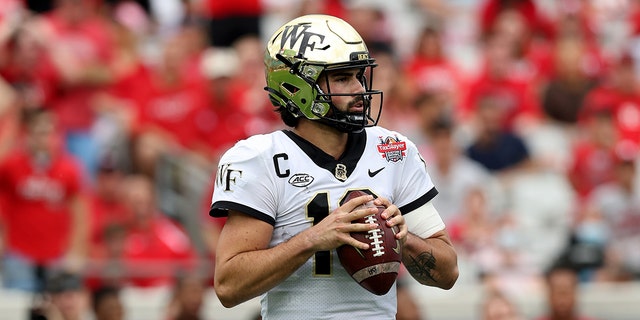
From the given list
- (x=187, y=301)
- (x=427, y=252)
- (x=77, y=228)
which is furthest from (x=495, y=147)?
(x=427, y=252)

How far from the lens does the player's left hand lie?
4160 millimetres

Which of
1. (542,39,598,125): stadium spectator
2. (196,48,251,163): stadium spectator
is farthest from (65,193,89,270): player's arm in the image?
(542,39,598,125): stadium spectator

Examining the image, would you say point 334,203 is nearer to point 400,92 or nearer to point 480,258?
point 480,258

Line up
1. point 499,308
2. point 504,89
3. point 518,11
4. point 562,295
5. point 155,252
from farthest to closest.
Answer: point 518,11
point 504,89
point 155,252
point 562,295
point 499,308

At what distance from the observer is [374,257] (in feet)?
13.5

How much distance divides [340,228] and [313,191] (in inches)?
10.7

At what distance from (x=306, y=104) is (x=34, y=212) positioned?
5.13 meters

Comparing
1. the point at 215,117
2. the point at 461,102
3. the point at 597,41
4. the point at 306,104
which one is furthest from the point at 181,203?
the point at 306,104

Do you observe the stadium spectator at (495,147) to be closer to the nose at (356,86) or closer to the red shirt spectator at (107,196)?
the red shirt spectator at (107,196)

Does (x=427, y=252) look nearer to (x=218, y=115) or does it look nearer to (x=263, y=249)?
(x=263, y=249)

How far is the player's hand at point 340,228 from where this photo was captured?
409cm

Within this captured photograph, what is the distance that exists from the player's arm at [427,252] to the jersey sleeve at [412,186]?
32 mm

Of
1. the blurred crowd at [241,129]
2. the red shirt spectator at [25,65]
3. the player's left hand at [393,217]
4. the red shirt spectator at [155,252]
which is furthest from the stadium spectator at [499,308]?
the player's left hand at [393,217]

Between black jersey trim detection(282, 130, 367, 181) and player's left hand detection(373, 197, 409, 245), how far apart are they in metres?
0.21
